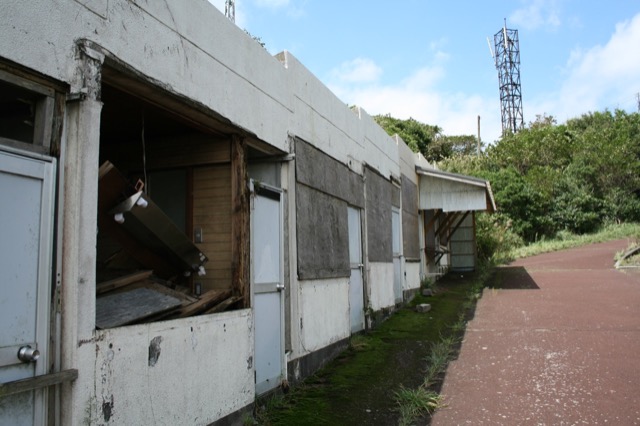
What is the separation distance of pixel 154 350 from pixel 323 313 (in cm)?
350

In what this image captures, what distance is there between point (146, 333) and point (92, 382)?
594 mm

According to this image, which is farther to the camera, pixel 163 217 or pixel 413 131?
pixel 413 131

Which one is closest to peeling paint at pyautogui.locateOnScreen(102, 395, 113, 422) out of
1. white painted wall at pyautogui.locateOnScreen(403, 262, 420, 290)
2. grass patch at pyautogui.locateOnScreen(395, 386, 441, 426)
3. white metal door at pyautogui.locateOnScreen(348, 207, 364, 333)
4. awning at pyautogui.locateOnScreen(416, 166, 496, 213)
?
grass patch at pyautogui.locateOnScreen(395, 386, 441, 426)

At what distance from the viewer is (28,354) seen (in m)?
2.81

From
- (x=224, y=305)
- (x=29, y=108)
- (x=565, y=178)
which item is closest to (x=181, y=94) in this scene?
(x=29, y=108)

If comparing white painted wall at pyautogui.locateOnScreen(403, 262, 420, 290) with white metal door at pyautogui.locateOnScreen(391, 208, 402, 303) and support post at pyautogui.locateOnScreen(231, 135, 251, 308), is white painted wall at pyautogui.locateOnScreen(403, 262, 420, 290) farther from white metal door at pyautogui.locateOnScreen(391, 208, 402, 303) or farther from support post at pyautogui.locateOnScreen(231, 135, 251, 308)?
support post at pyautogui.locateOnScreen(231, 135, 251, 308)

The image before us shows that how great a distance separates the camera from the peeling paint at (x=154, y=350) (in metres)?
3.73


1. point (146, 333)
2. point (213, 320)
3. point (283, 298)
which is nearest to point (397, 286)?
point (283, 298)

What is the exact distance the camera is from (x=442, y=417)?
5.16m

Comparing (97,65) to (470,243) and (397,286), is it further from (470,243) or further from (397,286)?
(470,243)

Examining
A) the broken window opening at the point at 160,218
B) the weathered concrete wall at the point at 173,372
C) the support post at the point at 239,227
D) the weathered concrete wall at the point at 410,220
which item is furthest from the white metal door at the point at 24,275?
the weathered concrete wall at the point at 410,220

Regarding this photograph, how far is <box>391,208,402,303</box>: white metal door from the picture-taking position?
446 inches

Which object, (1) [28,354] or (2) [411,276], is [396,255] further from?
(1) [28,354]

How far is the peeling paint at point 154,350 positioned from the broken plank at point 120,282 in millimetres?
707
